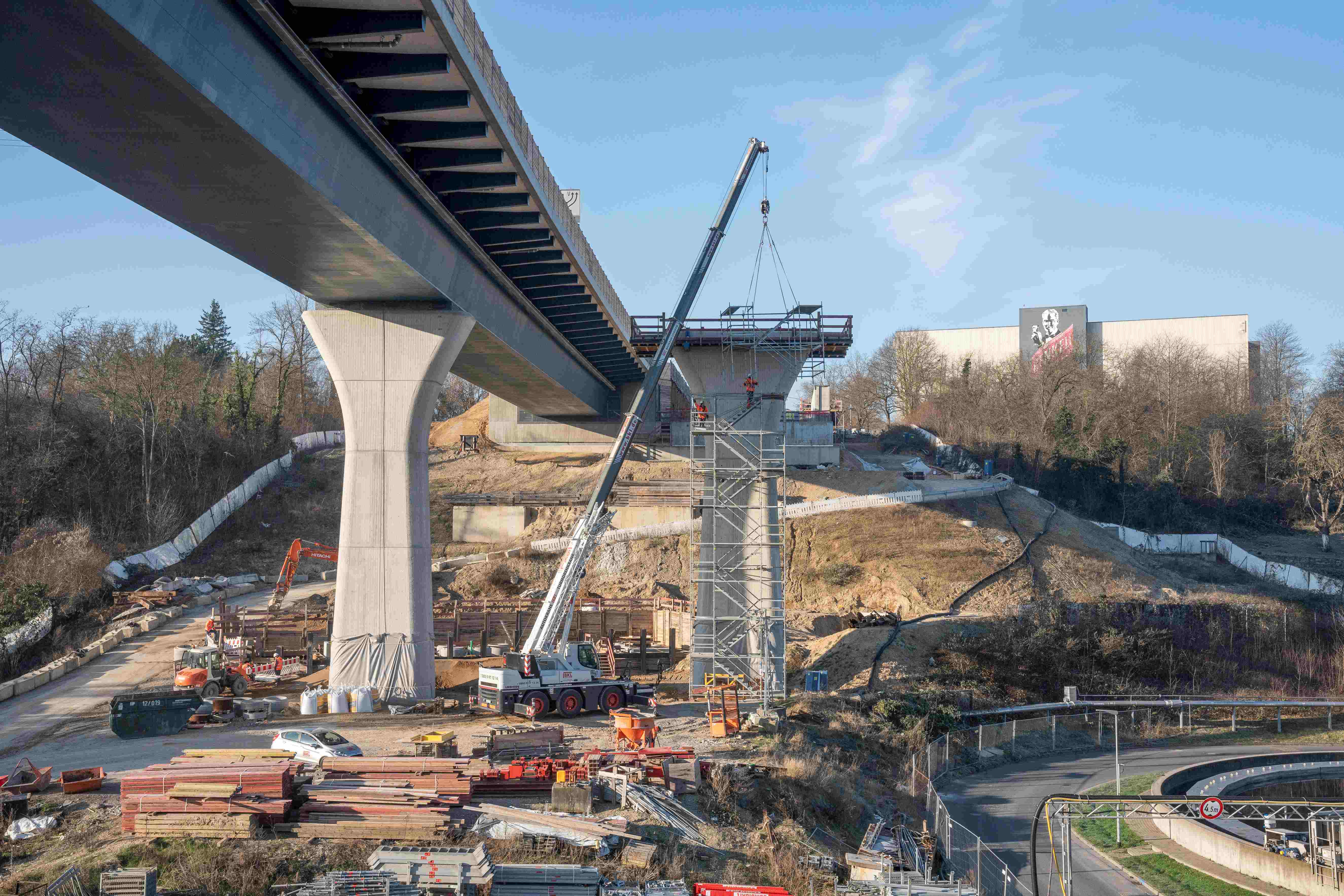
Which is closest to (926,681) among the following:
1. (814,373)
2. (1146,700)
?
(1146,700)

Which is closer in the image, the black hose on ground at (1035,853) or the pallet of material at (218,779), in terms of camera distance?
the pallet of material at (218,779)

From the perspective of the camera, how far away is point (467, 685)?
34031 millimetres

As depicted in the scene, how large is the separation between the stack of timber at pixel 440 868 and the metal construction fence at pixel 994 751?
8370 millimetres

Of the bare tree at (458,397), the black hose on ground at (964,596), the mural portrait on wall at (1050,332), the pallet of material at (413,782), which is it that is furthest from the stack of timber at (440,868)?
the bare tree at (458,397)

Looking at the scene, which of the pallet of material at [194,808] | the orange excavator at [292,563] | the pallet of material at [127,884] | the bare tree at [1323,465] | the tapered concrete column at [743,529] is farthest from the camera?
the bare tree at [1323,465]

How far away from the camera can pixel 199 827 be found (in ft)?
54.7

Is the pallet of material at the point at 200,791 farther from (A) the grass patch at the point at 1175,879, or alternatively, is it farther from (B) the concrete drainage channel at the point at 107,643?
(A) the grass patch at the point at 1175,879

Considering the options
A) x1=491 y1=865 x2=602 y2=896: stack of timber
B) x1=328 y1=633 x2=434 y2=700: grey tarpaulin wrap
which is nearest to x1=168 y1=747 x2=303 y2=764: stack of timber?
x1=491 y1=865 x2=602 y2=896: stack of timber

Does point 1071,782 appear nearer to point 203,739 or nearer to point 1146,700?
point 1146,700

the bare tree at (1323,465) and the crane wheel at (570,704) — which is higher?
the bare tree at (1323,465)

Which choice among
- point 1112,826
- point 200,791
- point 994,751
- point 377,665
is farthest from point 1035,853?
point 377,665

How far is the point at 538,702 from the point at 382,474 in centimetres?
783

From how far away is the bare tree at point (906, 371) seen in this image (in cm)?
9450

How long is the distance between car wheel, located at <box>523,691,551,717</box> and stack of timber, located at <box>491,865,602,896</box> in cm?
1313
